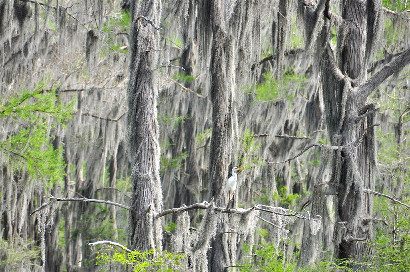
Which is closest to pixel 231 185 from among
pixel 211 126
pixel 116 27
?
pixel 211 126

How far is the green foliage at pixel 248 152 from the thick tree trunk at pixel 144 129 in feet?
20.1

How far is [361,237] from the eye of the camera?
32.4 feet

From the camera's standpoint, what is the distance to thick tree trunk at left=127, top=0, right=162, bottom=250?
8500mm

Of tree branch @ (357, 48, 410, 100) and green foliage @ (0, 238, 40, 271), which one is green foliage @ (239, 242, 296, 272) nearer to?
tree branch @ (357, 48, 410, 100)

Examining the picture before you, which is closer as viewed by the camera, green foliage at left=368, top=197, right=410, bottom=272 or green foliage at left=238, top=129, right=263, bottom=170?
green foliage at left=368, top=197, right=410, bottom=272

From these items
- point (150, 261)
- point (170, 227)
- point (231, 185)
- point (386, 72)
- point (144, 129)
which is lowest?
point (170, 227)

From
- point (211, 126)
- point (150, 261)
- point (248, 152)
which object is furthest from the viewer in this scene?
point (248, 152)

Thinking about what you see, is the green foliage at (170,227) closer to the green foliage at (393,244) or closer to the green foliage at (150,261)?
the green foliage at (393,244)

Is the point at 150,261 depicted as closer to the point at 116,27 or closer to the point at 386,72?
the point at 386,72

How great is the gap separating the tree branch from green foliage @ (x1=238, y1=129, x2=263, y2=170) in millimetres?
5054

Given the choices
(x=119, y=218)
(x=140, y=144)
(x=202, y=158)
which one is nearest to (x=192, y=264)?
(x=140, y=144)

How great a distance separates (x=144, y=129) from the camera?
28.3 ft

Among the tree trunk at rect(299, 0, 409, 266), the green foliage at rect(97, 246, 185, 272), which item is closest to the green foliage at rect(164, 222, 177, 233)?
the tree trunk at rect(299, 0, 409, 266)

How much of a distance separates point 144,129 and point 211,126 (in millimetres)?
5178
